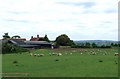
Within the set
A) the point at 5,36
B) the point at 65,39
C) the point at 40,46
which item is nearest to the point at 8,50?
the point at 40,46

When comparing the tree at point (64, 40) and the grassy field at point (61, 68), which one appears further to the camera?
the tree at point (64, 40)

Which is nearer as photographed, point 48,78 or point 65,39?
point 48,78

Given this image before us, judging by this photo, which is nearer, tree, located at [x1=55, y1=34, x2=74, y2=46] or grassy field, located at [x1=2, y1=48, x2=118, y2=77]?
grassy field, located at [x1=2, y1=48, x2=118, y2=77]

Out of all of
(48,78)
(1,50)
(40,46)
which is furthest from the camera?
(40,46)

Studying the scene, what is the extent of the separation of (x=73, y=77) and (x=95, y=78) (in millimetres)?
1449

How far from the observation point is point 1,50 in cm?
3831

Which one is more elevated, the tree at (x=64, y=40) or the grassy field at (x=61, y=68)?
the tree at (x=64, y=40)

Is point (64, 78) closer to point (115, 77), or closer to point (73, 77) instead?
point (73, 77)

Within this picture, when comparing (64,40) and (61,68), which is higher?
(64,40)

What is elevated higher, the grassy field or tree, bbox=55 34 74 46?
tree, bbox=55 34 74 46

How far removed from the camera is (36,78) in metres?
11.6

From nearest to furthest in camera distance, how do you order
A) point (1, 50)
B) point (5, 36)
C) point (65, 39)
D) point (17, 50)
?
point (1, 50) → point (17, 50) → point (65, 39) → point (5, 36)

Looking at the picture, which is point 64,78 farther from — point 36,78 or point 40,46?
point 40,46

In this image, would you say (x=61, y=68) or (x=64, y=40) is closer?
(x=61, y=68)
